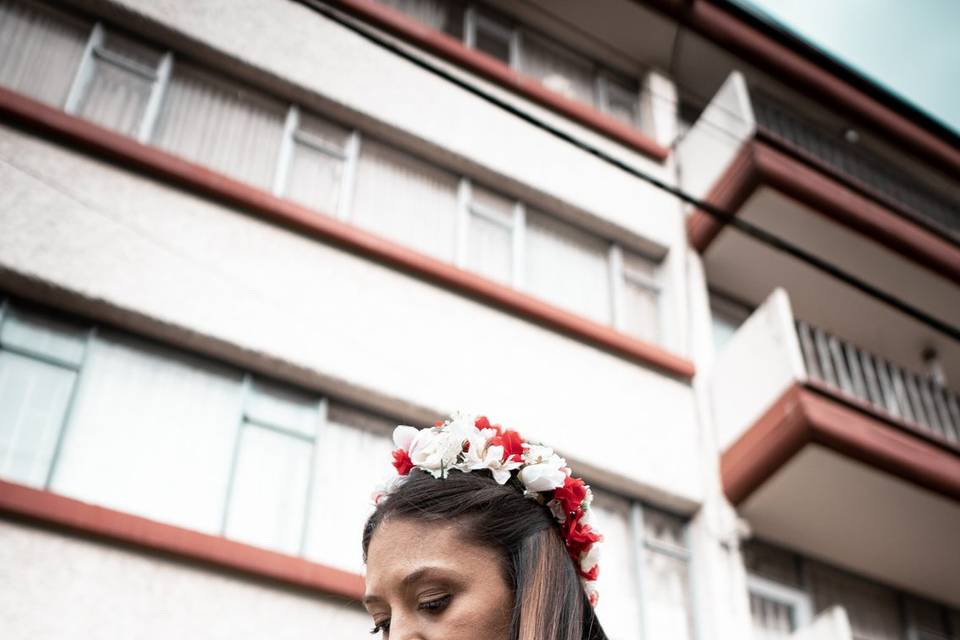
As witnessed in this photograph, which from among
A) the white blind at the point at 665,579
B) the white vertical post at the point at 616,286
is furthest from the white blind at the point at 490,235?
the white blind at the point at 665,579

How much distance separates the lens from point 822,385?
909cm

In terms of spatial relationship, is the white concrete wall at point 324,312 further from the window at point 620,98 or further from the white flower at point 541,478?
the white flower at point 541,478

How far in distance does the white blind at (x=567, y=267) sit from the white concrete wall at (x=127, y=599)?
13.4ft

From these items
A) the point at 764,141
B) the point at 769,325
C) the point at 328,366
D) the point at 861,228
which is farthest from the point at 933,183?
the point at 328,366

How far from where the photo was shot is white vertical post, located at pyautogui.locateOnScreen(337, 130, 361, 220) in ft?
28.9

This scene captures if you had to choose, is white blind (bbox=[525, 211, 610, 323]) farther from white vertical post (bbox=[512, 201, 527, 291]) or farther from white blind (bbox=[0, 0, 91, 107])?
white blind (bbox=[0, 0, 91, 107])

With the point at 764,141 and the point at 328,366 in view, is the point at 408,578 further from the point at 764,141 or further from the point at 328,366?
the point at 764,141

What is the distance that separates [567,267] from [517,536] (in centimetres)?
731

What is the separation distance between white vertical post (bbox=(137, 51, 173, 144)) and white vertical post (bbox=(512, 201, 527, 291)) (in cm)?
334

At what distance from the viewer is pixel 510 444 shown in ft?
10.8

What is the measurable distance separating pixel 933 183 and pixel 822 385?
6497mm

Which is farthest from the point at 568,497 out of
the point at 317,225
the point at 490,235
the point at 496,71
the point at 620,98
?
the point at 620,98

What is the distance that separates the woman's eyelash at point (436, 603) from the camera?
2723 millimetres

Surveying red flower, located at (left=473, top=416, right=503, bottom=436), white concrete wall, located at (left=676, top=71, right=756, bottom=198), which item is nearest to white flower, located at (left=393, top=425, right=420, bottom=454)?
red flower, located at (left=473, top=416, right=503, bottom=436)
